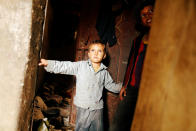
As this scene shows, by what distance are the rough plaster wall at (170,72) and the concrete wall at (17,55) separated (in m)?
0.93

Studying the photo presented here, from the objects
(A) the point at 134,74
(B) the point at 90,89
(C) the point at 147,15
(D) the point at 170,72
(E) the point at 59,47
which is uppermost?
(C) the point at 147,15

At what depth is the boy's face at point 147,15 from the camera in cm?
187

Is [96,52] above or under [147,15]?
under

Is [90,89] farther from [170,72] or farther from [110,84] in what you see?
[170,72]

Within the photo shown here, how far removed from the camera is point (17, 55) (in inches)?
47.0

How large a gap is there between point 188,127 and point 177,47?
0.29 metres

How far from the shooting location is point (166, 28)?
2.18 feet

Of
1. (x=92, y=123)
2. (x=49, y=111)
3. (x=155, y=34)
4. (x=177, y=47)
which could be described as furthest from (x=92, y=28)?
(x=177, y=47)

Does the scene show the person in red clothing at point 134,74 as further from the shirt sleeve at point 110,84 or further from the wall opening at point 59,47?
the wall opening at point 59,47

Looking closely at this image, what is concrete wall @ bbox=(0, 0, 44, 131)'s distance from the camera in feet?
3.78

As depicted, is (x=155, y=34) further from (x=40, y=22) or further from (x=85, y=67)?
(x=85, y=67)

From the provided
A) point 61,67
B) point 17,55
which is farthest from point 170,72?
point 61,67

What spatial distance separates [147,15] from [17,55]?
1539mm

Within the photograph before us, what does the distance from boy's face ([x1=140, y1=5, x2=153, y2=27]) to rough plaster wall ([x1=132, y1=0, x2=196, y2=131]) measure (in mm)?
1196
